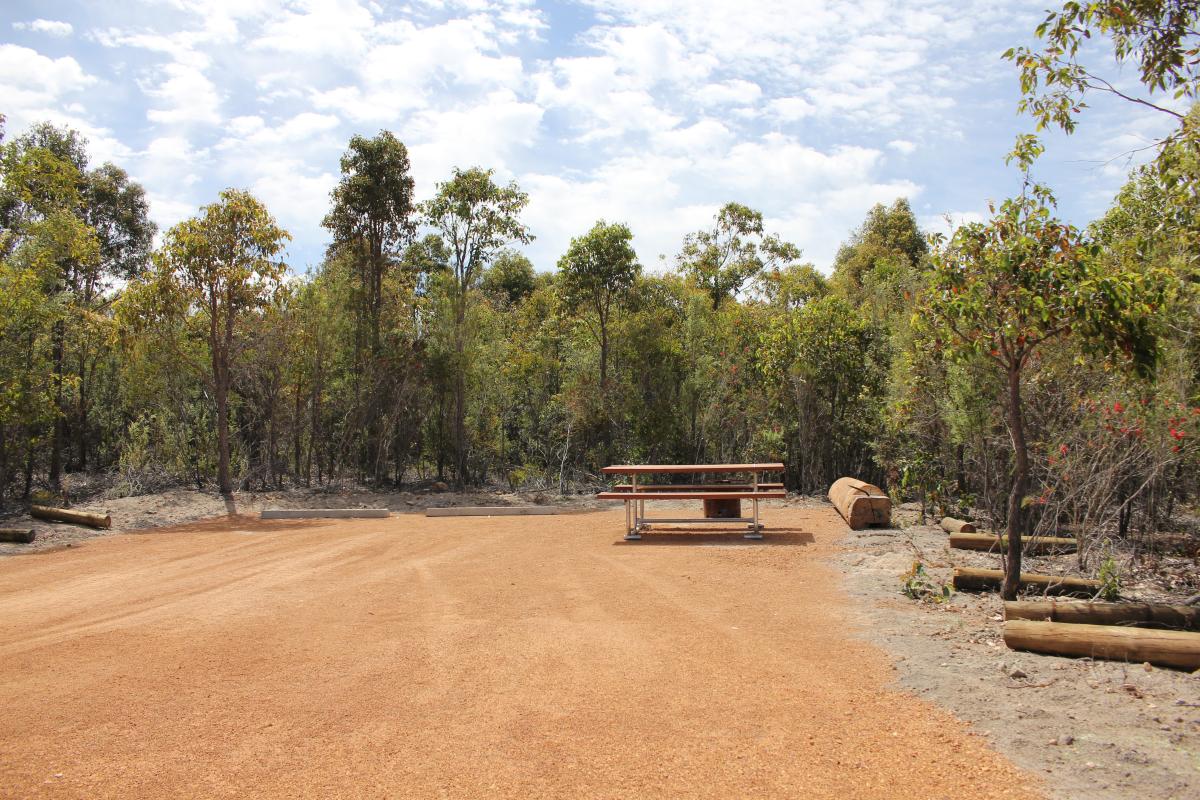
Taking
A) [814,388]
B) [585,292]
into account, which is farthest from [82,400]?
[814,388]

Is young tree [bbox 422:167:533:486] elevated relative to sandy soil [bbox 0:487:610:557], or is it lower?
elevated

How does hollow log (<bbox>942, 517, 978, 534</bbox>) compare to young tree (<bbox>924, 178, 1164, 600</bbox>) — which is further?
hollow log (<bbox>942, 517, 978, 534</bbox>)

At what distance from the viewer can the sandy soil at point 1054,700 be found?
3018mm

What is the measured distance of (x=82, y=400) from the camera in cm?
→ 1711

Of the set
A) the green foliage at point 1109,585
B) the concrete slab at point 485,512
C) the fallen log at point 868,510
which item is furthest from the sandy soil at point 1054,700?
the concrete slab at point 485,512

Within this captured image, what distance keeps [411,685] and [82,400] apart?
16837 millimetres

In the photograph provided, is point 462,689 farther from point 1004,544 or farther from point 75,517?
point 75,517

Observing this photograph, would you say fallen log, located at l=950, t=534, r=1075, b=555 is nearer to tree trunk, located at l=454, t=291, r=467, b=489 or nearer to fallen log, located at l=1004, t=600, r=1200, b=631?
fallen log, located at l=1004, t=600, r=1200, b=631

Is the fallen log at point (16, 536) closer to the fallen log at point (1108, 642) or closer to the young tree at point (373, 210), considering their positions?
the young tree at point (373, 210)

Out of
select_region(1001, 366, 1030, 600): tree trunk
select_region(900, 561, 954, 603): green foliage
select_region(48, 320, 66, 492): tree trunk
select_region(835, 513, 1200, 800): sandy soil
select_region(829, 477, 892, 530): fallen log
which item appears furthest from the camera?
select_region(48, 320, 66, 492): tree trunk

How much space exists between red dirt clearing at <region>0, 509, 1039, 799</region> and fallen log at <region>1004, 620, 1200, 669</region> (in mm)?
869

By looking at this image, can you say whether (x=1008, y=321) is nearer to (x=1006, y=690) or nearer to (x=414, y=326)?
(x=1006, y=690)

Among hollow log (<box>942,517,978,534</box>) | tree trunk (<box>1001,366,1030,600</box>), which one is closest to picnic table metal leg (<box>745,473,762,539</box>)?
hollow log (<box>942,517,978,534</box>)

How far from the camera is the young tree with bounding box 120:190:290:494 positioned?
43.3 ft
